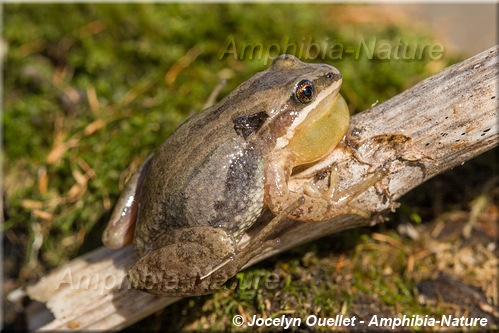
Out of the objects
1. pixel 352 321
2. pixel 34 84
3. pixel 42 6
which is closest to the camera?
pixel 352 321

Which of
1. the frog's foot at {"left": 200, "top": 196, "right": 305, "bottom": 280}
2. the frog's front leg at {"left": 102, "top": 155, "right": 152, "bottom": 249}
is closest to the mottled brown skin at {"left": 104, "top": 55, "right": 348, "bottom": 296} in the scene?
the frog's foot at {"left": 200, "top": 196, "right": 305, "bottom": 280}

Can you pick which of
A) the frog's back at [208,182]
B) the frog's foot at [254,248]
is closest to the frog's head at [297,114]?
the frog's back at [208,182]

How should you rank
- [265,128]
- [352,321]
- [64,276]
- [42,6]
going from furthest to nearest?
[42,6]
[64,276]
[352,321]
[265,128]

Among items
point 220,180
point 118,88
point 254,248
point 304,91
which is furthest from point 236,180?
point 118,88

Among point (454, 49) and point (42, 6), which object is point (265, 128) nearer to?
point (454, 49)

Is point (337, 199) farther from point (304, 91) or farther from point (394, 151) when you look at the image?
point (304, 91)

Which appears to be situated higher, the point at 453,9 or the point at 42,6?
the point at 42,6

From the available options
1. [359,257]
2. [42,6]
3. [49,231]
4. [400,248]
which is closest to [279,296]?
[359,257]
